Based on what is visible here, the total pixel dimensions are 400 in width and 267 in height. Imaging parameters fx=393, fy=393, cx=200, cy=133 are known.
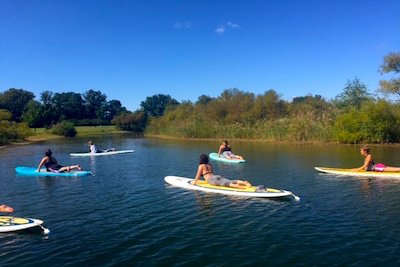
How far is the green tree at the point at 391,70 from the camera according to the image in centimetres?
4475

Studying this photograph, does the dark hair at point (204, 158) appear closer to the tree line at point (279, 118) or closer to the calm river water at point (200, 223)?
the calm river water at point (200, 223)

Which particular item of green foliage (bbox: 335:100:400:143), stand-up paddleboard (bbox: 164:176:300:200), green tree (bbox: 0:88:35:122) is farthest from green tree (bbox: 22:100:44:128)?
stand-up paddleboard (bbox: 164:176:300:200)

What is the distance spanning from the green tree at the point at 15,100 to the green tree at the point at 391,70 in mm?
103735

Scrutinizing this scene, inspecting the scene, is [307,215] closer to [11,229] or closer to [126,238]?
[126,238]

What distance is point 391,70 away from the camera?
4653cm

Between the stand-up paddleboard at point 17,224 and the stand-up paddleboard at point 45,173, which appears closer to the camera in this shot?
the stand-up paddleboard at point 17,224

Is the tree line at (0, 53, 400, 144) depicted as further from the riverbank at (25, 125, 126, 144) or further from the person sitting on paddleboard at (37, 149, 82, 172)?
the person sitting on paddleboard at (37, 149, 82, 172)

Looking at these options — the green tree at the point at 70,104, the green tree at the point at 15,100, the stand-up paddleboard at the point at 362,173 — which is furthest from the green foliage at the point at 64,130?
the stand-up paddleboard at the point at 362,173

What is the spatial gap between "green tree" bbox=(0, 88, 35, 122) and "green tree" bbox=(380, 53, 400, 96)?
10374 centimetres

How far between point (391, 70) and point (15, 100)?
372 ft

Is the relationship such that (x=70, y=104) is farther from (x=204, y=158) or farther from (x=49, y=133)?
(x=204, y=158)

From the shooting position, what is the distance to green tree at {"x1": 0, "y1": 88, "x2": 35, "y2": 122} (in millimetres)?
120050

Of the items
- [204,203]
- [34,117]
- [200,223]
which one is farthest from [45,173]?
[34,117]

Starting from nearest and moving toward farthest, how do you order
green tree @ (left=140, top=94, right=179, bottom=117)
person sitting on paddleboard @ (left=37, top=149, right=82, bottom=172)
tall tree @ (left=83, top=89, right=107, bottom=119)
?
person sitting on paddleboard @ (left=37, top=149, right=82, bottom=172) < tall tree @ (left=83, top=89, right=107, bottom=119) < green tree @ (left=140, top=94, right=179, bottom=117)
